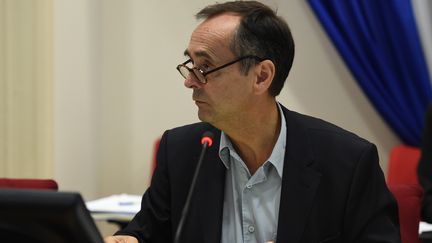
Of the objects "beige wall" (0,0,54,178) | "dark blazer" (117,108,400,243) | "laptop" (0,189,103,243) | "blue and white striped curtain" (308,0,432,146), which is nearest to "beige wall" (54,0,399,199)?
"blue and white striped curtain" (308,0,432,146)

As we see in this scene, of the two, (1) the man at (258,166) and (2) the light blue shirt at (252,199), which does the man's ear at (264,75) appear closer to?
(1) the man at (258,166)

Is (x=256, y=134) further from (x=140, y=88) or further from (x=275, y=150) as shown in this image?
(x=140, y=88)

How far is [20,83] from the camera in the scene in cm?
370

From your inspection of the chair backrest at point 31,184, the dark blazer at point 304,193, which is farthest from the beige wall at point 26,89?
the dark blazer at point 304,193

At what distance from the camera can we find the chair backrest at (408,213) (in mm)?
1949

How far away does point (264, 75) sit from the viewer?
5.99ft

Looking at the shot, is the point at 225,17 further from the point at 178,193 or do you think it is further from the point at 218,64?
the point at 178,193

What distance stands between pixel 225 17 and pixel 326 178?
567mm

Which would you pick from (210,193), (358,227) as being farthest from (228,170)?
(358,227)

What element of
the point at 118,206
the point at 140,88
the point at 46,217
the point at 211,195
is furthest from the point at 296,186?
the point at 140,88

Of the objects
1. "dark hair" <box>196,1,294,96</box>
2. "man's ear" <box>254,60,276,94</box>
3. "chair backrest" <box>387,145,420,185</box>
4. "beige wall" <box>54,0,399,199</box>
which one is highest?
"dark hair" <box>196,1,294,96</box>

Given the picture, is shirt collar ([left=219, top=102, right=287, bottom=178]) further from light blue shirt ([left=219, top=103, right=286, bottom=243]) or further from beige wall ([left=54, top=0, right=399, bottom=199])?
beige wall ([left=54, top=0, right=399, bottom=199])

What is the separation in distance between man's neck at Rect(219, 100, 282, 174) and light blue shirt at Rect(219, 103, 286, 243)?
26 mm

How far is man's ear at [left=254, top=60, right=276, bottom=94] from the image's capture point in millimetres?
1804
